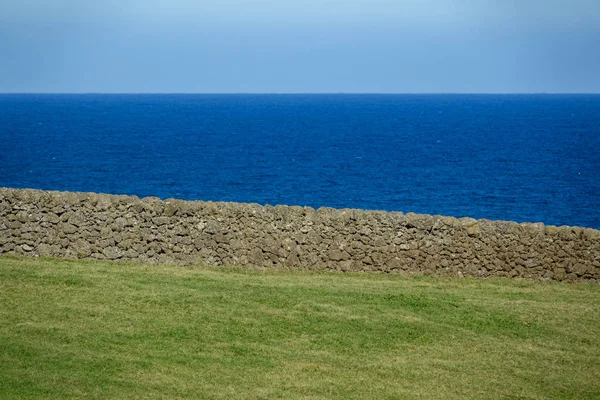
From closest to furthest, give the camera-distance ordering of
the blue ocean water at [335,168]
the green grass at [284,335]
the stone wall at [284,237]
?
the green grass at [284,335]
the stone wall at [284,237]
the blue ocean water at [335,168]

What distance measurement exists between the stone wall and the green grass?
0.43m

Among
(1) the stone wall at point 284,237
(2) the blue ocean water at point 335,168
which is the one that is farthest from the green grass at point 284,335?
(2) the blue ocean water at point 335,168

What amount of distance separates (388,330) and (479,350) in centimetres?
172

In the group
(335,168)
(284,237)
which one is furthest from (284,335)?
(335,168)

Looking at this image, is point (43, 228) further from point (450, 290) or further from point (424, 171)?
point (424, 171)

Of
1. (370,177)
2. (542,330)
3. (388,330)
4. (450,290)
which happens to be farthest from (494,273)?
(370,177)

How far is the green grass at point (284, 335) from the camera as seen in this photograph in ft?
41.2

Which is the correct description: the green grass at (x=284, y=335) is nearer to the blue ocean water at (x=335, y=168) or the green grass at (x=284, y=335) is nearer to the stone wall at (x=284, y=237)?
the stone wall at (x=284, y=237)

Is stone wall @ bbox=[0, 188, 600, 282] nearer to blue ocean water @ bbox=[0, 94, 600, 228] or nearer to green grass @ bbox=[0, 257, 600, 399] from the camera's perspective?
green grass @ bbox=[0, 257, 600, 399]

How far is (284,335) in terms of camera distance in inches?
586

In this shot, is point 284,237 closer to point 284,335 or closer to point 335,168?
point 284,335

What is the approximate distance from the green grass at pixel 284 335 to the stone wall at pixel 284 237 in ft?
1.39

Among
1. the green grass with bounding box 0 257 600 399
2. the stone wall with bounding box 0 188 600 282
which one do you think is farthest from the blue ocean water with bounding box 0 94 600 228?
the green grass with bounding box 0 257 600 399

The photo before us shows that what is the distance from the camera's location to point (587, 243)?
1908 cm
